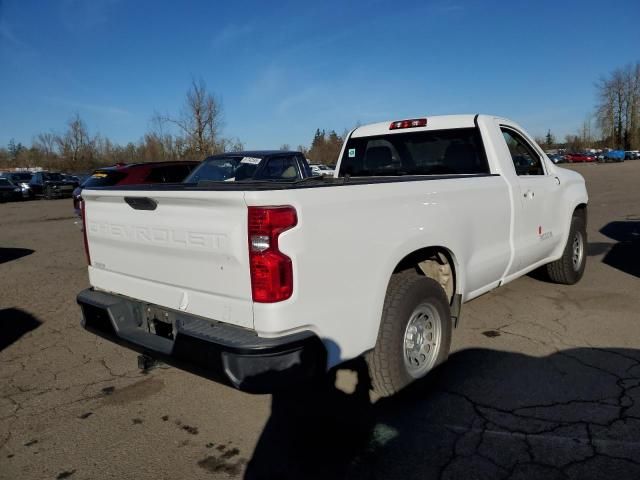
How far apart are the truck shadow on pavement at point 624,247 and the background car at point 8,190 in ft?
101

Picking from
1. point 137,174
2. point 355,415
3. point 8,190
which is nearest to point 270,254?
point 355,415

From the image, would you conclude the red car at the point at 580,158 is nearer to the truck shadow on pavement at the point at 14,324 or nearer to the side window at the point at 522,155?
the side window at the point at 522,155

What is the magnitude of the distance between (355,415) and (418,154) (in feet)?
9.46

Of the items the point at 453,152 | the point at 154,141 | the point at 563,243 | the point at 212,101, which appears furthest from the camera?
the point at 154,141

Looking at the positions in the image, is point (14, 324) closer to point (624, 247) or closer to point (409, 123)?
point (409, 123)

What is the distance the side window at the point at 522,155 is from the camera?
476cm

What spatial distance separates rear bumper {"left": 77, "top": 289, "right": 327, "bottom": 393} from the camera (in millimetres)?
2387

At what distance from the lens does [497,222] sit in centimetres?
405

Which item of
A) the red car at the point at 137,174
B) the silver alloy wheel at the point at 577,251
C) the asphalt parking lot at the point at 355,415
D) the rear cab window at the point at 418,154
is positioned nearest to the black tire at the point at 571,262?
the silver alloy wheel at the point at 577,251

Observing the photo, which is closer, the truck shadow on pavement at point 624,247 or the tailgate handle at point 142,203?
the tailgate handle at point 142,203

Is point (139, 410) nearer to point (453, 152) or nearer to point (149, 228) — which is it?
point (149, 228)

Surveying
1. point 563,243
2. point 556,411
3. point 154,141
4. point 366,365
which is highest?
point 154,141

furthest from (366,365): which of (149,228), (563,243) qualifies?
(563,243)

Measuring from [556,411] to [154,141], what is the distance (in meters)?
48.5
